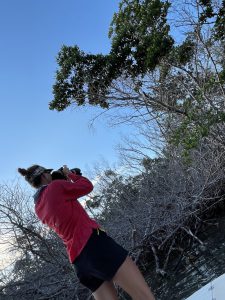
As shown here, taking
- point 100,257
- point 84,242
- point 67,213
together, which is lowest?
point 100,257

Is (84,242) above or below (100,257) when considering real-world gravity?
above

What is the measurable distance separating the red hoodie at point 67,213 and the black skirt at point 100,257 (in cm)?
5

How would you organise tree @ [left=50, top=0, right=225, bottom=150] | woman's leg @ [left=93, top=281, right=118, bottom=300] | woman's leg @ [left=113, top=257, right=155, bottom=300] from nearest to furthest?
woman's leg @ [left=113, top=257, right=155, bottom=300] → woman's leg @ [left=93, top=281, right=118, bottom=300] → tree @ [left=50, top=0, right=225, bottom=150]

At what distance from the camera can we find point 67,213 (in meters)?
2.91

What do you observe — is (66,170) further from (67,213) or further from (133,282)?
(133,282)

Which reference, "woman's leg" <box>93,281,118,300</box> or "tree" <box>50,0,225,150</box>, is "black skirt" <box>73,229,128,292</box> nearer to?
"woman's leg" <box>93,281,118,300</box>

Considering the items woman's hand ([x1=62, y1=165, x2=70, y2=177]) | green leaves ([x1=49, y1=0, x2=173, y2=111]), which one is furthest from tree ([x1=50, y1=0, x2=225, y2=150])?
woman's hand ([x1=62, y1=165, x2=70, y2=177])

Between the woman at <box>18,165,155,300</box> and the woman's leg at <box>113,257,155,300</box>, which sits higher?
the woman at <box>18,165,155,300</box>

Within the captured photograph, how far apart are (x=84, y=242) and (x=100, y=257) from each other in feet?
0.52

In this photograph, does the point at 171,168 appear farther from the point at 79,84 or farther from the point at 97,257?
the point at 97,257

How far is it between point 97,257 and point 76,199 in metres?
0.47

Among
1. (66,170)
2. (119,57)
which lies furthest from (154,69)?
(66,170)

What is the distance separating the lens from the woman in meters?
2.84

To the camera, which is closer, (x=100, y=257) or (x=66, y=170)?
(x=100, y=257)
